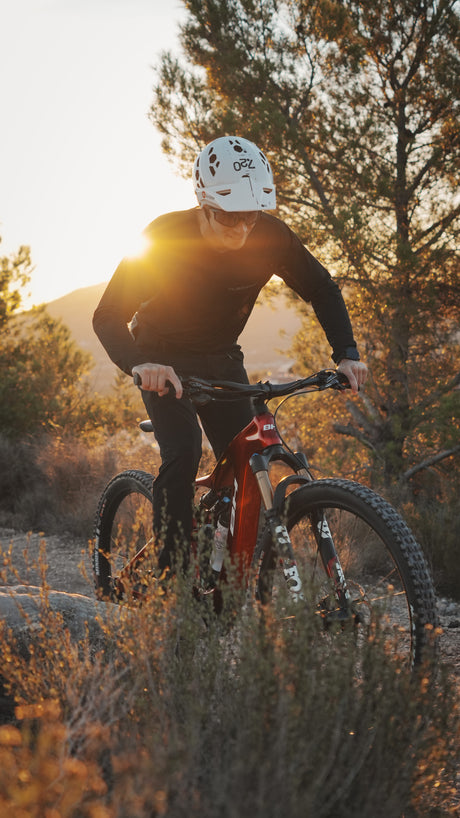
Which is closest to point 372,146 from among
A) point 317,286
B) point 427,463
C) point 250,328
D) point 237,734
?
point 427,463

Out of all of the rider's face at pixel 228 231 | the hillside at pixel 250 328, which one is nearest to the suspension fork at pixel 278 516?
the rider's face at pixel 228 231

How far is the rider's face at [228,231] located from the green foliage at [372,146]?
15.3ft

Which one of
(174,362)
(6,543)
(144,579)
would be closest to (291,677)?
(144,579)

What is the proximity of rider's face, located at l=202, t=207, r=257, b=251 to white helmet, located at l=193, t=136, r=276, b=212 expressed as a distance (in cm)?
Answer: 13

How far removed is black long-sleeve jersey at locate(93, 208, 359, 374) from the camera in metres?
3.12

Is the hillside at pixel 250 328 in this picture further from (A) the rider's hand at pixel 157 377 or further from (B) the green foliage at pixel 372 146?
(A) the rider's hand at pixel 157 377

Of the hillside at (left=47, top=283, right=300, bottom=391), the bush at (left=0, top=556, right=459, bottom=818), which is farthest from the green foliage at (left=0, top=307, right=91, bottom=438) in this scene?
the hillside at (left=47, top=283, right=300, bottom=391)

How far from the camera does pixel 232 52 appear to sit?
8383 millimetres

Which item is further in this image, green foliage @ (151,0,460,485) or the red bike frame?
green foliage @ (151,0,460,485)

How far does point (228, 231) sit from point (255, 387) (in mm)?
762

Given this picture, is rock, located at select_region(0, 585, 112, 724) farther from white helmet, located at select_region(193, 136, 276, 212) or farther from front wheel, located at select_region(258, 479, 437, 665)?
white helmet, located at select_region(193, 136, 276, 212)

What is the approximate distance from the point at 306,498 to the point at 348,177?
6.58 m

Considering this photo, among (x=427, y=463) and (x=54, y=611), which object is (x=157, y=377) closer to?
(x=54, y=611)

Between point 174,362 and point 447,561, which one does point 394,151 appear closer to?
point 447,561
